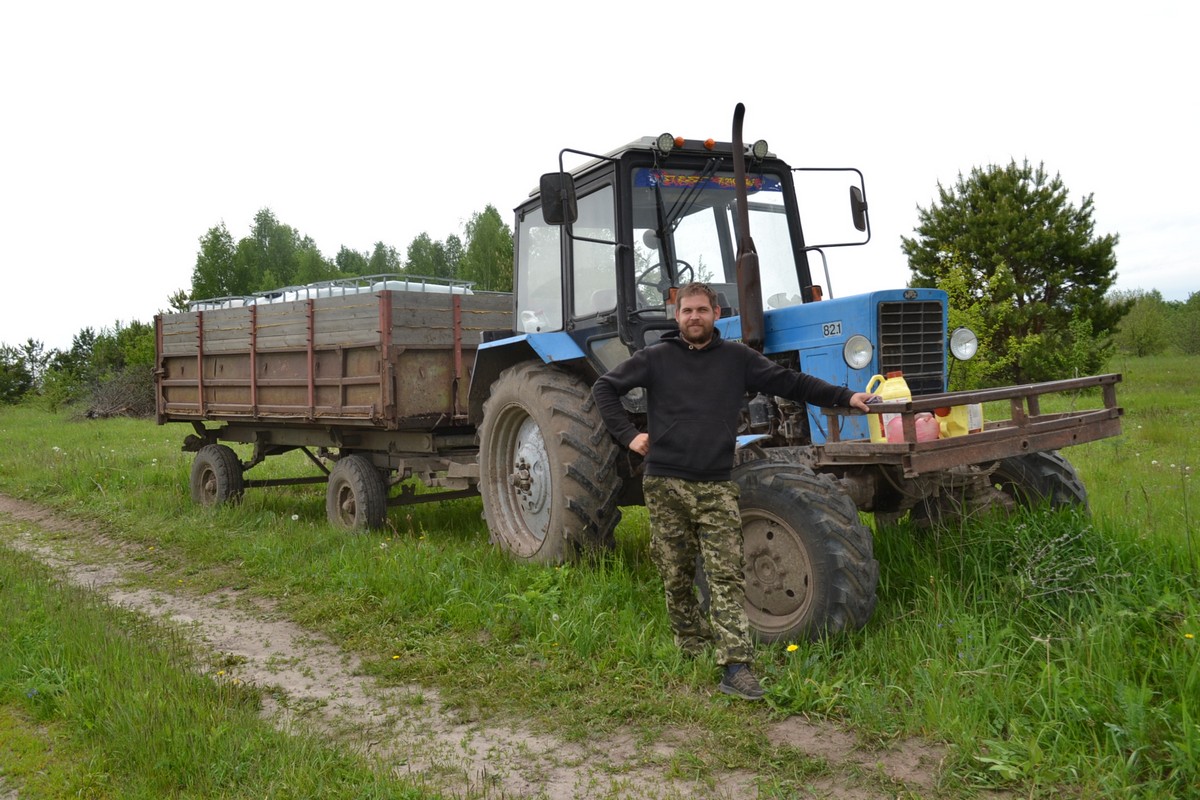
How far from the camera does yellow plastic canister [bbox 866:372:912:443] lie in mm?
4316

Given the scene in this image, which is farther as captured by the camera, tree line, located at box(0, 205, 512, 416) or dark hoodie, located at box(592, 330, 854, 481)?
tree line, located at box(0, 205, 512, 416)

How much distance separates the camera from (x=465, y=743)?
3.70 meters

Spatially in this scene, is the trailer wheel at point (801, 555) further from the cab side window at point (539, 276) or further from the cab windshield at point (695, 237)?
the cab side window at point (539, 276)

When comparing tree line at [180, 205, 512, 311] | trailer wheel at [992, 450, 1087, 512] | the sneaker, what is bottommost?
the sneaker

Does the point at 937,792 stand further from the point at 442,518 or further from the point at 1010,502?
the point at 442,518

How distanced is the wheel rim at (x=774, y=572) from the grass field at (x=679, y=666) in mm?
178

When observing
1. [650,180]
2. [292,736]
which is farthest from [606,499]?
[292,736]

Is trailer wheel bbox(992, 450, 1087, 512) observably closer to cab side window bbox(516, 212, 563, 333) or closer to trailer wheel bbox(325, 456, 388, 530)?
cab side window bbox(516, 212, 563, 333)

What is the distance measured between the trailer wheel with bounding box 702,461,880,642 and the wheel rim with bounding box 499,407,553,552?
1.90 m

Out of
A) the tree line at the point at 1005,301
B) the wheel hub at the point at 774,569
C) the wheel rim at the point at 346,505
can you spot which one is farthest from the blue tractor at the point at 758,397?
the tree line at the point at 1005,301

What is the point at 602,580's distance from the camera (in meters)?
5.28

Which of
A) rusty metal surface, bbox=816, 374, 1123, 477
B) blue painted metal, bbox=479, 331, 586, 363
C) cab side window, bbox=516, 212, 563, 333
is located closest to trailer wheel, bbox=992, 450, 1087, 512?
rusty metal surface, bbox=816, 374, 1123, 477

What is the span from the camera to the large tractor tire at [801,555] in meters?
4.00

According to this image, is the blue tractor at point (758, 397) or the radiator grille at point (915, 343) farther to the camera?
the radiator grille at point (915, 343)
